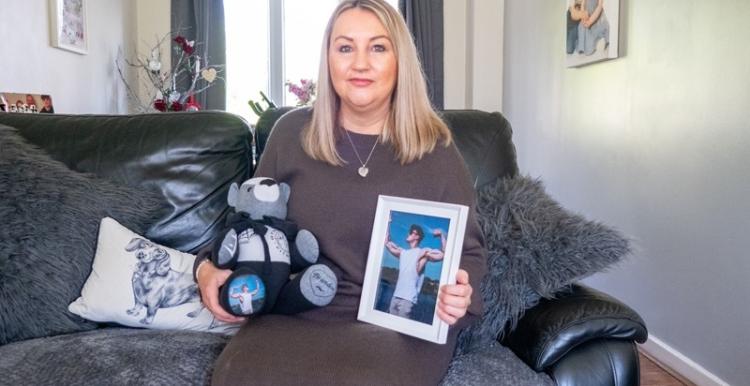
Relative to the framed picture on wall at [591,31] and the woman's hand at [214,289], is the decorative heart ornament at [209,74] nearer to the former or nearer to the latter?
the framed picture on wall at [591,31]

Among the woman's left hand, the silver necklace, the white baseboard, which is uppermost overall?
the silver necklace

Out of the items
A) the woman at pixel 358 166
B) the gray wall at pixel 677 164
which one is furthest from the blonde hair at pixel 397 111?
the gray wall at pixel 677 164

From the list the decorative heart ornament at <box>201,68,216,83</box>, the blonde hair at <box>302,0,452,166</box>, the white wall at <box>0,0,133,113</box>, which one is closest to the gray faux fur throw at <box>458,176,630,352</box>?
the blonde hair at <box>302,0,452,166</box>

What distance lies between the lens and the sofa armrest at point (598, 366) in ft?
3.72

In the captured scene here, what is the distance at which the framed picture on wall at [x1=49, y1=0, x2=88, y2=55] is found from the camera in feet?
9.69

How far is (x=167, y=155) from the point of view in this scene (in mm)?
1641

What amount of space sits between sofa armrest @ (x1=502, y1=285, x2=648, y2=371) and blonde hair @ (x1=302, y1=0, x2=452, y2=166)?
16.7 inches

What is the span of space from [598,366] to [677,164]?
1.25 meters

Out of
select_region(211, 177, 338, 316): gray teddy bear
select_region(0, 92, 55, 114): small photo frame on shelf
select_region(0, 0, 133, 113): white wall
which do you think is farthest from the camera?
select_region(0, 0, 133, 113): white wall

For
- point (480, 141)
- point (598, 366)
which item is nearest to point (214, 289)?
point (598, 366)

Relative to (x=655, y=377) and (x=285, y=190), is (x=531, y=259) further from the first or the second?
(x=655, y=377)

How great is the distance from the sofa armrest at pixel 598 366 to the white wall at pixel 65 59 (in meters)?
2.52

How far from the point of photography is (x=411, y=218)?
1.06 m

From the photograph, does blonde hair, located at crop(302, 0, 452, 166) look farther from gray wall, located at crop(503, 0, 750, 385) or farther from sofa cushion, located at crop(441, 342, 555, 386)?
gray wall, located at crop(503, 0, 750, 385)
